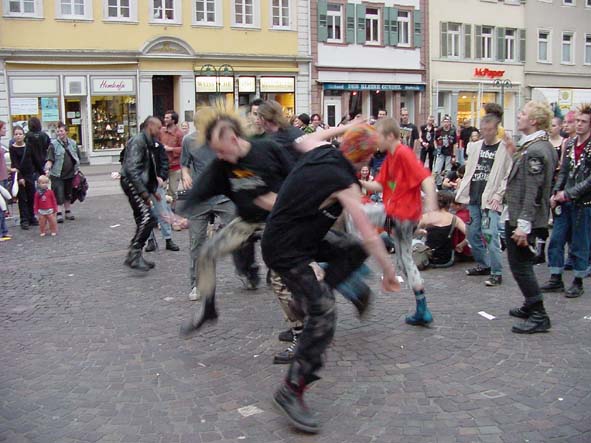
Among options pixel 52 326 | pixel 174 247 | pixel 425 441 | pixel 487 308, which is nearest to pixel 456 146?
pixel 174 247

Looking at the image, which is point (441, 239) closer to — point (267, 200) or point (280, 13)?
point (267, 200)

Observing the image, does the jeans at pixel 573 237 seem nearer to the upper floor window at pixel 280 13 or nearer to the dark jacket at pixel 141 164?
the dark jacket at pixel 141 164

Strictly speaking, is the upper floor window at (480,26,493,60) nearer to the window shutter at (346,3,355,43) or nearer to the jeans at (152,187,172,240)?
the window shutter at (346,3,355,43)

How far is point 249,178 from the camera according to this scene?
514cm

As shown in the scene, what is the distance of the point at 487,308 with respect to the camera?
6797 mm

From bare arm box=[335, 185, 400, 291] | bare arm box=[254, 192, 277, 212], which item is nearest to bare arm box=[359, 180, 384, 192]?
bare arm box=[254, 192, 277, 212]

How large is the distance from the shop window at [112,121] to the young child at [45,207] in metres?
16.3

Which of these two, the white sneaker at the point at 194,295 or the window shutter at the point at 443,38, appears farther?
the window shutter at the point at 443,38

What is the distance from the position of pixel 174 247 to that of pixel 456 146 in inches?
468

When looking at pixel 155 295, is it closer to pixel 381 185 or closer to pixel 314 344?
pixel 381 185

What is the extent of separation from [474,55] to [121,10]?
1976cm

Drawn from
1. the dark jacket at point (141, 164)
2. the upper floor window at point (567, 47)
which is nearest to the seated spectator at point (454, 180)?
the dark jacket at point (141, 164)

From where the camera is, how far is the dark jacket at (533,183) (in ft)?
18.9

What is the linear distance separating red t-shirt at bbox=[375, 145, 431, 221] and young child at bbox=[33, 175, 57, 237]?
23.6ft
